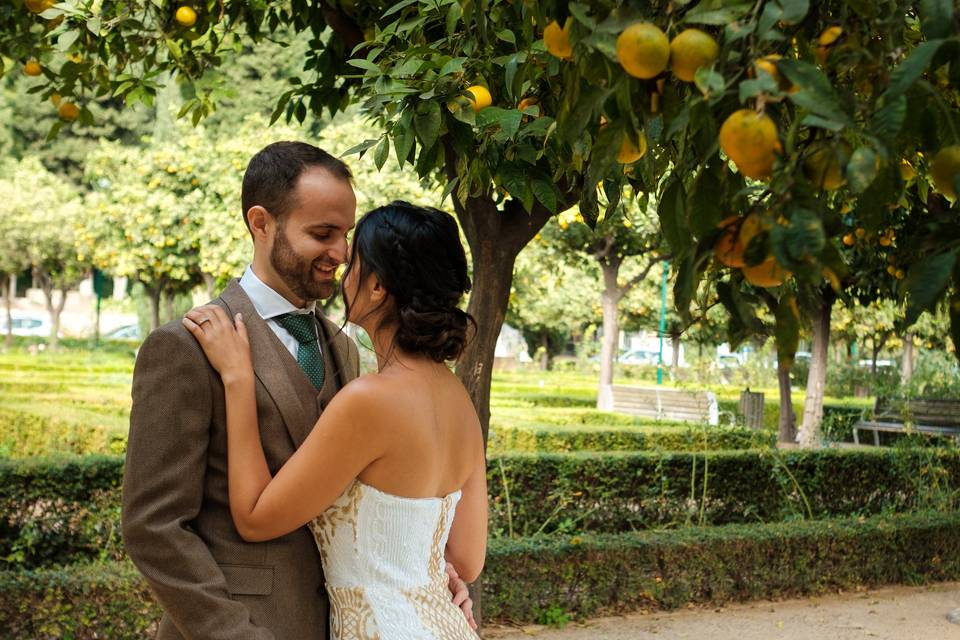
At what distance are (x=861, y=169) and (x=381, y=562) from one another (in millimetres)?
1296

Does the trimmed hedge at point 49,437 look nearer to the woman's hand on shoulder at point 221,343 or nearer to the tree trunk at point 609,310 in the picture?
the woman's hand on shoulder at point 221,343

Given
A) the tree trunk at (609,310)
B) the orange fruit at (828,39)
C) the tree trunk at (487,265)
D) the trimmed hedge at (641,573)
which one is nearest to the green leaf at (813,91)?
the orange fruit at (828,39)

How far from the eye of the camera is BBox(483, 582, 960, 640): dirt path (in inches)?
244

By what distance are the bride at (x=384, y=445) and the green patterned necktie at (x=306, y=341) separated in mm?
150

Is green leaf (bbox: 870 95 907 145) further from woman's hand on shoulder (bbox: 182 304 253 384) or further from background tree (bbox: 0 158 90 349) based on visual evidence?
background tree (bbox: 0 158 90 349)

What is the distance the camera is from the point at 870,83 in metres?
1.22

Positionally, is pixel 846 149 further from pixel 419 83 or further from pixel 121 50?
pixel 121 50

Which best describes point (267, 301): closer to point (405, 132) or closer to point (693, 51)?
point (405, 132)

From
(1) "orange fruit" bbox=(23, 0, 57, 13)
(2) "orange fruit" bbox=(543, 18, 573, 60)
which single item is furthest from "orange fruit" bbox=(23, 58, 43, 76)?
(2) "orange fruit" bbox=(543, 18, 573, 60)

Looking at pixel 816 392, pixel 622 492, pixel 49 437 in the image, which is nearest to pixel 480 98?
pixel 622 492

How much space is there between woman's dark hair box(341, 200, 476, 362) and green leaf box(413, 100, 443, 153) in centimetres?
17

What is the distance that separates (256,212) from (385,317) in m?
0.34

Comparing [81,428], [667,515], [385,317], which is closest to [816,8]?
[385,317]

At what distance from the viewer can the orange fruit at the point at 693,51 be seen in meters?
1.08
